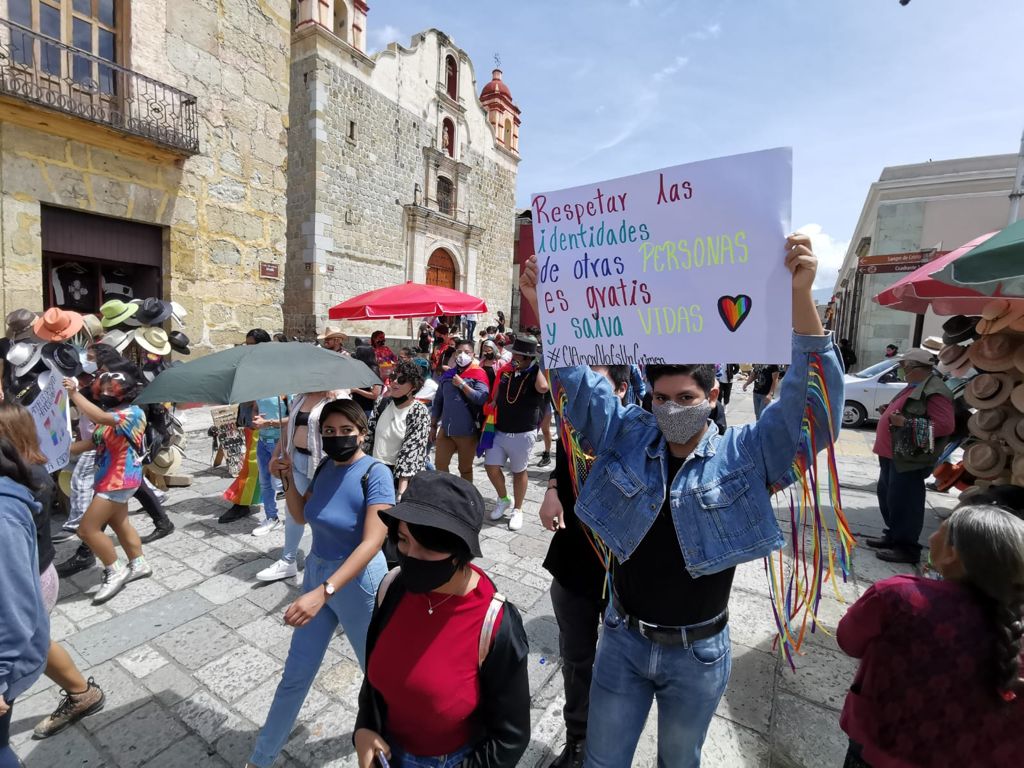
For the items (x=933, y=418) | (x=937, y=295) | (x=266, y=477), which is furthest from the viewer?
(x=266, y=477)

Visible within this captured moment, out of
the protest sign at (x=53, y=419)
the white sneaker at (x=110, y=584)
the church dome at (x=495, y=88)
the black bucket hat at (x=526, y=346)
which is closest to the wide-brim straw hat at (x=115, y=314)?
the protest sign at (x=53, y=419)

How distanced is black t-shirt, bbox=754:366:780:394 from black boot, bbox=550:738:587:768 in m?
7.96

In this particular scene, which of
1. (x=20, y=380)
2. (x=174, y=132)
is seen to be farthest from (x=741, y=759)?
(x=174, y=132)

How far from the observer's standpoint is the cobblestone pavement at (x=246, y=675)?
247 cm

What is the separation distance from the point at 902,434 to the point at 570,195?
165 inches

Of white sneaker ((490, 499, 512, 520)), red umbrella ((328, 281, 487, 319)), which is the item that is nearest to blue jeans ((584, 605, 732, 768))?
white sneaker ((490, 499, 512, 520))

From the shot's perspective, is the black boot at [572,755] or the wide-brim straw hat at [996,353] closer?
the black boot at [572,755]

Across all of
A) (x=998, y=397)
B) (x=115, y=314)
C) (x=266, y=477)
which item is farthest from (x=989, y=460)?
(x=115, y=314)

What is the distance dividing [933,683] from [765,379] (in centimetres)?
864

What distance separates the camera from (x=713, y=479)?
170cm

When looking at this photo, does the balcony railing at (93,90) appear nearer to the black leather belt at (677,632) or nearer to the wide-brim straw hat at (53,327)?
the wide-brim straw hat at (53,327)

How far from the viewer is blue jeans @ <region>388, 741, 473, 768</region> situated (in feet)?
5.14

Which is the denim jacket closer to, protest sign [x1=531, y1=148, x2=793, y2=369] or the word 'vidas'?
protest sign [x1=531, y1=148, x2=793, y2=369]

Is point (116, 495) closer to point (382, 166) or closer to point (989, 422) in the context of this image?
point (989, 422)
